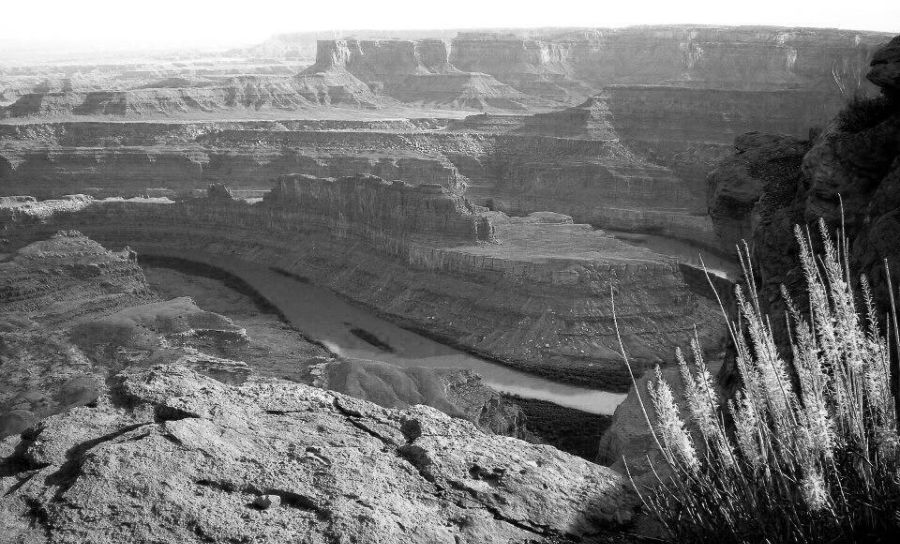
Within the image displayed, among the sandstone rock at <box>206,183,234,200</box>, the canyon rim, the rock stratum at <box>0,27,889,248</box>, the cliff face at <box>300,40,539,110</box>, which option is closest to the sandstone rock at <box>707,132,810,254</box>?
the canyon rim

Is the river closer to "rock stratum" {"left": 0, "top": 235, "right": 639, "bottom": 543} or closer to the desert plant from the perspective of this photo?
"rock stratum" {"left": 0, "top": 235, "right": 639, "bottom": 543}

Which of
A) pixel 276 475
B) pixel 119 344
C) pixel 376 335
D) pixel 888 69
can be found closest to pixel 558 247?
pixel 376 335

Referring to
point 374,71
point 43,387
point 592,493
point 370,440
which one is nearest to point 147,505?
point 370,440

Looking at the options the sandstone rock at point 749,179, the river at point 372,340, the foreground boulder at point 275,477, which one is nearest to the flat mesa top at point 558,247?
the river at point 372,340

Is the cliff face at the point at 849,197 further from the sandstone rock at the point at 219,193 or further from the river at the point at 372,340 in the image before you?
the sandstone rock at the point at 219,193

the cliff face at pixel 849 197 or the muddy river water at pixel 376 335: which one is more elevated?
the cliff face at pixel 849 197

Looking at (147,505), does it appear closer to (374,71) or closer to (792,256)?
(792,256)

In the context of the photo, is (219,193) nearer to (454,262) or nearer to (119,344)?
(454,262)
